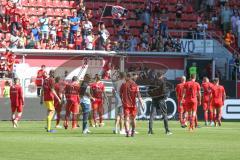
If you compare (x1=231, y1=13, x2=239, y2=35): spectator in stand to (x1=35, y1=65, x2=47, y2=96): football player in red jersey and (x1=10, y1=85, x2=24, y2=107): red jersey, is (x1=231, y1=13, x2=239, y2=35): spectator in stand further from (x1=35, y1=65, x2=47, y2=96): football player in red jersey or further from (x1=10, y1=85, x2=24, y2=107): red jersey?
(x1=10, y1=85, x2=24, y2=107): red jersey

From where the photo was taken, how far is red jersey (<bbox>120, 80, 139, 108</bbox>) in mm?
27328

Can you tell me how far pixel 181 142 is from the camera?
2461cm

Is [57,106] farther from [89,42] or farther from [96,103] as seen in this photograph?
[89,42]

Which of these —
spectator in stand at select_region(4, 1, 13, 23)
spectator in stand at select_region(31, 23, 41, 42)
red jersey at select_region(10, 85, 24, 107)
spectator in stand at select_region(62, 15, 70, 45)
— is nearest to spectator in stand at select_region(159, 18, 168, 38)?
spectator in stand at select_region(62, 15, 70, 45)

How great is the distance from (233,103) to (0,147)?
888 inches

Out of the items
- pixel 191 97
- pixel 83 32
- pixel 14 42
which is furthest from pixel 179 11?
pixel 191 97

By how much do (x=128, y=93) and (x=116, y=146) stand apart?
4.95 meters

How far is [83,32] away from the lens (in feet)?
155

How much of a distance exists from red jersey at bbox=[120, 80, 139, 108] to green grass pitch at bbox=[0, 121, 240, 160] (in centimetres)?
111

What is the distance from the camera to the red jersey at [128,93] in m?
27.3

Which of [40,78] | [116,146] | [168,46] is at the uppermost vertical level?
[168,46]

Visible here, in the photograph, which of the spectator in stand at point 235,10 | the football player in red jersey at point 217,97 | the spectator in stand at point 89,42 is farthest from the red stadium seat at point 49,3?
the football player in red jersey at point 217,97

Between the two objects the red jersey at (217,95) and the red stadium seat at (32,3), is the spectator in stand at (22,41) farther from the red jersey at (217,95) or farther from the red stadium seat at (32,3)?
the red jersey at (217,95)

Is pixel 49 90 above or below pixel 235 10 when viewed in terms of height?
below
